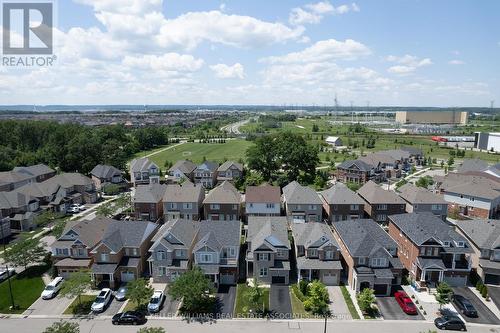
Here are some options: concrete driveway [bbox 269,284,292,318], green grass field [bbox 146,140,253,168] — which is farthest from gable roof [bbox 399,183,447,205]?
green grass field [bbox 146,140,253,168]

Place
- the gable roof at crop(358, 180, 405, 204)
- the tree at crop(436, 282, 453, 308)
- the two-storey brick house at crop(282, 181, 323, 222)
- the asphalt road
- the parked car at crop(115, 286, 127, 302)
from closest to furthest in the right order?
the asphalt road
the tree at crop(436, 282, 453, 308)
the parked car at crop(115, 286, 127, 302)
the two-storey brick house at crop(282, 181, 323, 222)
the gable roof at crop(358, 180, 405, 204)

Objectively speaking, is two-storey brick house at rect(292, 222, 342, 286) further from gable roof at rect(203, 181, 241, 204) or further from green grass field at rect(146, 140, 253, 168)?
green grass field at rect(146, 140, 253, 168)

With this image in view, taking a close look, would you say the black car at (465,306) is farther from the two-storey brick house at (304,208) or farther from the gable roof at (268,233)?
the two-storey brick house at (304,208)

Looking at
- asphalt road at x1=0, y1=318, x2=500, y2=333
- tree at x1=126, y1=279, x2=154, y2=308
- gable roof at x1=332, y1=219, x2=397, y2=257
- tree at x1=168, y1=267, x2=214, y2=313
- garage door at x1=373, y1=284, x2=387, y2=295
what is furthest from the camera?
gable roof at x1=332, y1=219, x2=397, y2=257

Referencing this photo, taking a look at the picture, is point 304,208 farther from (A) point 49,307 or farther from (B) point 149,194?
(A) point 49,307

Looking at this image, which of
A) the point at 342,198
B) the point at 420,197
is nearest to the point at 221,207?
the point at 342,198

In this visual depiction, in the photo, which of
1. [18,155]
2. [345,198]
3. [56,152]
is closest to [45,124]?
[18,155]

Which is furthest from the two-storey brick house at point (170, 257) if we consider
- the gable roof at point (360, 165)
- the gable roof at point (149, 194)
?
the gable roof at point (360, 165)
